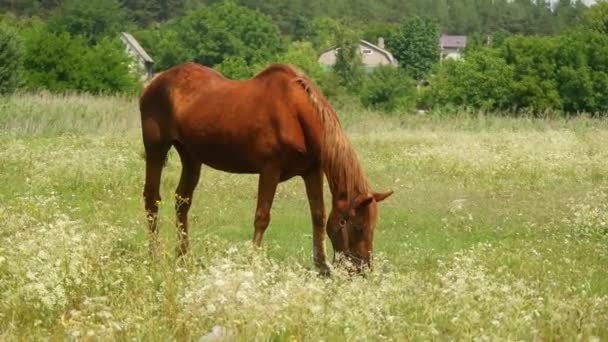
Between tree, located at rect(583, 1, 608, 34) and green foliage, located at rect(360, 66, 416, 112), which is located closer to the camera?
green foliage, located at rect(360, 66, 416, 112)

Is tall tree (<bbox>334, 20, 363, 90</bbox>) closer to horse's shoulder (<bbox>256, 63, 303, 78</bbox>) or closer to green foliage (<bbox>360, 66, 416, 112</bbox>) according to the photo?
green foliage (<bbox>360, 66, 416, 112</bbox>)

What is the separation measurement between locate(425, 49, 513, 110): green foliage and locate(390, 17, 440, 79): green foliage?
188 ft

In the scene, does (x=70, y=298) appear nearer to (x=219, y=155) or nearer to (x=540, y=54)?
(x=219, y=155)

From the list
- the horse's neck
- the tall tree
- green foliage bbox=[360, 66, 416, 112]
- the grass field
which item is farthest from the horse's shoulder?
the tall tree

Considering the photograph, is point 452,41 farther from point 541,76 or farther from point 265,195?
point 265,195

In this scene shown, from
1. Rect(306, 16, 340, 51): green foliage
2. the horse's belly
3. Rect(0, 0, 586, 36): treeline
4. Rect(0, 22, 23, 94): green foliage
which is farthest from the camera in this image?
Rect(0, 0, 586, 36): treeline

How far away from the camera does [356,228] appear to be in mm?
6914

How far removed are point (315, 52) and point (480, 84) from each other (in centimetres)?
4679

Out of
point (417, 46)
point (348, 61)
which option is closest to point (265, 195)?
point (348, 61)

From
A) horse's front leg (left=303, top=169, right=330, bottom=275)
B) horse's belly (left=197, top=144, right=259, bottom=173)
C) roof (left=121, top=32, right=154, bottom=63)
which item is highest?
horse's belly (left=197, top=144, right=259, bottom=173)

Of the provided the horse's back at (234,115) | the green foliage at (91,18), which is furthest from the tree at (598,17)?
the horse's back at (234,115)

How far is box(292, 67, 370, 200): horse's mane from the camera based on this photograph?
709cm

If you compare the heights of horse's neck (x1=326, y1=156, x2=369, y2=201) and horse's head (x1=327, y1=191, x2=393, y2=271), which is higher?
horse's neck (x1=326, y1=156, x2=369, y2=201)

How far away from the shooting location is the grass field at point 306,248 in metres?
4.38
